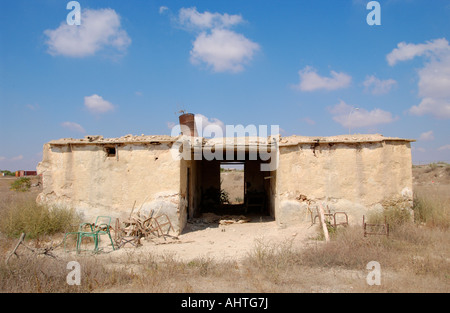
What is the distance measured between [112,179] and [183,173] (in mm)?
1989

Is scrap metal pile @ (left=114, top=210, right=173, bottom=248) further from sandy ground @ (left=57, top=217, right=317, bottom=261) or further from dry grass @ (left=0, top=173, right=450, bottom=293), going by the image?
dry grass @ (left=0, top=173, right=450, bottom=293)

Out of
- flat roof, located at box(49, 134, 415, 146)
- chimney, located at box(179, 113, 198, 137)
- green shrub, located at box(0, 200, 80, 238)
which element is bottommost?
green shrub, located at box(0, 200, 80, 238)

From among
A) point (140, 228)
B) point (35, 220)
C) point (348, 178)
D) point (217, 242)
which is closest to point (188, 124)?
point (140, 228)

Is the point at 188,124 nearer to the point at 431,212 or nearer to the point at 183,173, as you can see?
the point at 183,173

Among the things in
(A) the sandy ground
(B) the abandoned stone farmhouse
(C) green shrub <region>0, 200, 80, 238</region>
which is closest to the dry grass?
(A) the sandy ground

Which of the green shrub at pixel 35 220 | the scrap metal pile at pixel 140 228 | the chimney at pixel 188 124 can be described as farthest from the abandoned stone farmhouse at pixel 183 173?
the chimney at pixel 188 124

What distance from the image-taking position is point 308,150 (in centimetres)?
829

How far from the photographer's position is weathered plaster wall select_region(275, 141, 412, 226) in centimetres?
793

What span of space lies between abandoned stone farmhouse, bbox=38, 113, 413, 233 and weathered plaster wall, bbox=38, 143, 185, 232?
0.08 ft

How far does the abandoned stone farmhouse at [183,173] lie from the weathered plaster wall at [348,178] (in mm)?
21

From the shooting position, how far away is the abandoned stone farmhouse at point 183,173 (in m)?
7.97

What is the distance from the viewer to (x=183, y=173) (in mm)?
8664
